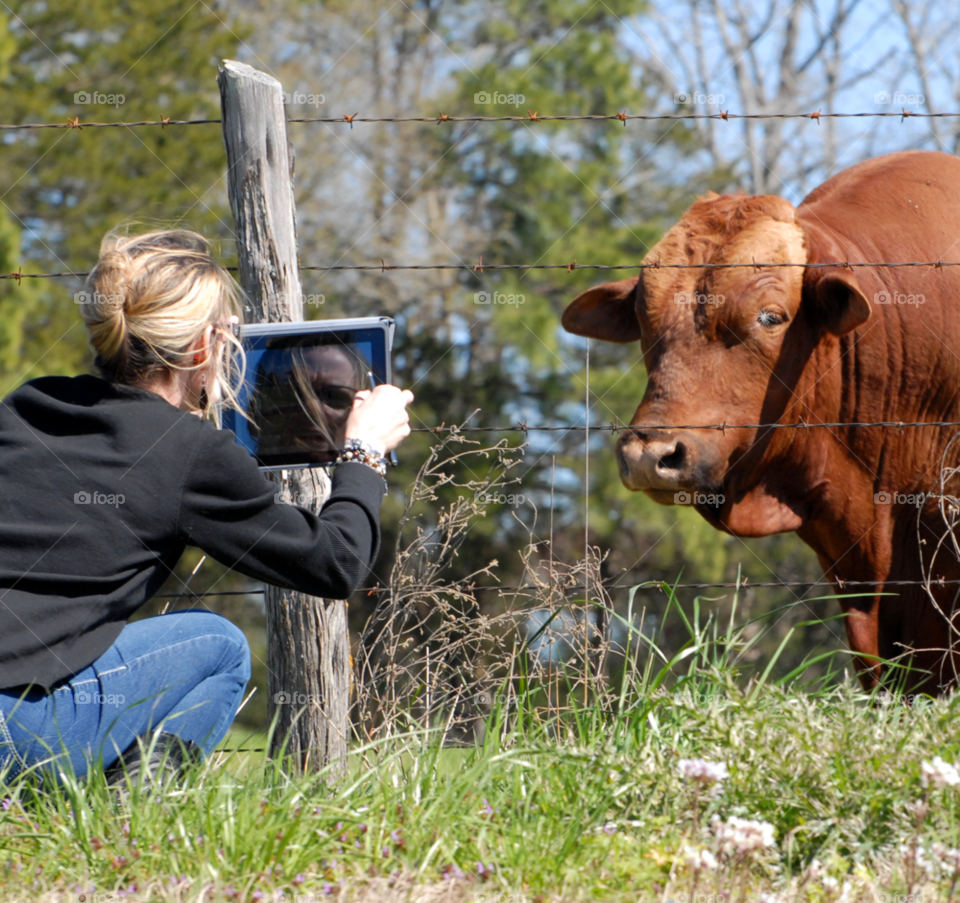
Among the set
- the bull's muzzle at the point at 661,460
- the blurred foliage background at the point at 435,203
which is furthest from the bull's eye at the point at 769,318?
the blurred foliage background at the point at 435,203

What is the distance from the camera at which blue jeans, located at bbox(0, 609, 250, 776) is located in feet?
7.17

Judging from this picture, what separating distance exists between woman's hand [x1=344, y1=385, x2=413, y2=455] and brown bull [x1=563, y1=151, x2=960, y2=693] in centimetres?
117

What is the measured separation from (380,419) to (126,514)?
590mm

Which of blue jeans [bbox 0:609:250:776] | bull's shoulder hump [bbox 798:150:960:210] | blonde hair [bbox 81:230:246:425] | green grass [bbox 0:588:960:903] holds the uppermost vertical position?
bull's shoulder hump [bbox 798:150:960:210]

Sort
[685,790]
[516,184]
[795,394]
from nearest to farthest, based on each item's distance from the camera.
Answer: [685,790] → [795,394] → [516,184]

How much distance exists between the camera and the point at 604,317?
4.12m

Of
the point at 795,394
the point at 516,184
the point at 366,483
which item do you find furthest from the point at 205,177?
the point at 366,483

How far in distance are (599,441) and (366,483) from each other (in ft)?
37.3

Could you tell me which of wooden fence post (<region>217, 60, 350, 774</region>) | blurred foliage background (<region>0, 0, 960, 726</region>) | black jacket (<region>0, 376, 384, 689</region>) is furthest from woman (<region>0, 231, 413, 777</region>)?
blurred foliage background (<region>0, 0, 960, 726</region>)

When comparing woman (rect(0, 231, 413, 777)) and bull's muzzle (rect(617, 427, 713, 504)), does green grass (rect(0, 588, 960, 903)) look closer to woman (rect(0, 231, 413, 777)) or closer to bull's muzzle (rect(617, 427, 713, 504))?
woman (rect(0, 231, 413, 777))

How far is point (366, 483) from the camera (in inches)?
92.8

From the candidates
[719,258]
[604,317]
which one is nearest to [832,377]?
[719,258]

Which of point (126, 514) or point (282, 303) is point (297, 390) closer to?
point (282, 303)

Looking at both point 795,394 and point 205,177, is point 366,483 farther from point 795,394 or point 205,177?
point 205,177
